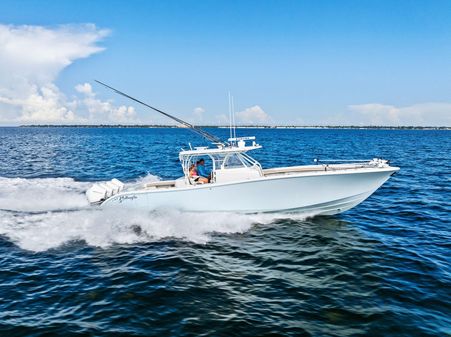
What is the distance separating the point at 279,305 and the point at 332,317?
1125 millimetres

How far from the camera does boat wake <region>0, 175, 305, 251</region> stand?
11.7m

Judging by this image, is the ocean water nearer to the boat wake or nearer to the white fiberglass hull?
the boat wake

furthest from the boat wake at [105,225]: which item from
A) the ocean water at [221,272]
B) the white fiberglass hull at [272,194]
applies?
the white fiberglass hull at [272,194]

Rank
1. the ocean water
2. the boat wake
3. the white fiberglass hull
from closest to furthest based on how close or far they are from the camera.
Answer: the ocean water, the boat wake, the white fiberglass hull

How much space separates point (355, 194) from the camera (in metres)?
12.9

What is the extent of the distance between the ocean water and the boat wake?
0.05 meters

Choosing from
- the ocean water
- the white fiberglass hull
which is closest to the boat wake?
the ocean water

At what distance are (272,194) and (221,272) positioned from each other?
4335mm

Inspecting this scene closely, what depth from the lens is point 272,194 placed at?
1283cm

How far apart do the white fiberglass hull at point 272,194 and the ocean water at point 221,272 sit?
42cm

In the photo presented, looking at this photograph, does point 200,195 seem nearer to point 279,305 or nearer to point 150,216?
point 150,216

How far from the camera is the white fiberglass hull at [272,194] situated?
12.5 meters

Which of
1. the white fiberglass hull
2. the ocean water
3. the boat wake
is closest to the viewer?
the ocean water

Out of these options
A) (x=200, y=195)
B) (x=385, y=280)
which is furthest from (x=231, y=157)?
(x=385, y=280)
